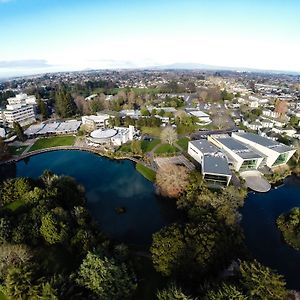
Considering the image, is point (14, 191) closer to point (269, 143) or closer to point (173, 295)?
point (173, 295)

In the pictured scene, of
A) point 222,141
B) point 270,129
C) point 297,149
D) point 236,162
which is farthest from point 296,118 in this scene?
point 236,162

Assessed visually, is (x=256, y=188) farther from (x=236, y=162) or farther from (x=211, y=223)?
(x=211, y=223)

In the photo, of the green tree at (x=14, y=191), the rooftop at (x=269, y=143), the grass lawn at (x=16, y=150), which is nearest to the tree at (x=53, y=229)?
the green tree at (x=14, y=191)

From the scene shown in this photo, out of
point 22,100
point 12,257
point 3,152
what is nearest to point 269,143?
point 12,257

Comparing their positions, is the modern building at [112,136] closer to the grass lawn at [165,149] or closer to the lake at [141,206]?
the lake at [141,206]

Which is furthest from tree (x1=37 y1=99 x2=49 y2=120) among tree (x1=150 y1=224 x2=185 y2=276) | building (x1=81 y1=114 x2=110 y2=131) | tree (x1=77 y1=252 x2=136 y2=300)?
tree (x1=77 y1=252 x2=136 y2=300)
